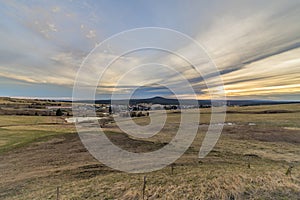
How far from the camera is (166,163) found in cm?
1758

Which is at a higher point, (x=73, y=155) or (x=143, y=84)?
(x=143, y=84)

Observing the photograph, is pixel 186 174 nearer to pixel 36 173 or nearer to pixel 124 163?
pixel 124 163

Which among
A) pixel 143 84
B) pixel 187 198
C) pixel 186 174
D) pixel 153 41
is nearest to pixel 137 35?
pixel 153 41

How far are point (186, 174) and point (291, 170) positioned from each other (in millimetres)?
7689

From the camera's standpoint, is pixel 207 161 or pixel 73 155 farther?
pixel 73 155

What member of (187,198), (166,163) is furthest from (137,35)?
(187,198)

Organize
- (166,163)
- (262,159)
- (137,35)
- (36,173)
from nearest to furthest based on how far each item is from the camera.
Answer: (36,173), (166,163), (262,159), (137,35)

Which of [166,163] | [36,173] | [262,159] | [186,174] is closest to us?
[186,174]

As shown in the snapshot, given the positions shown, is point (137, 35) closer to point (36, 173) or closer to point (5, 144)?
point (36, 173)

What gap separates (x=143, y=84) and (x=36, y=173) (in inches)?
743

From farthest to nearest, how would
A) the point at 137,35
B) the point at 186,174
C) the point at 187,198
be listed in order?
the point at 137,35, the point at 186,174, the point at 187,198

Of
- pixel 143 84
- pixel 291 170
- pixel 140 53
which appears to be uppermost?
pixel 140 53

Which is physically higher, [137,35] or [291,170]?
[137,35]

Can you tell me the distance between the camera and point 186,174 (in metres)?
14.2
